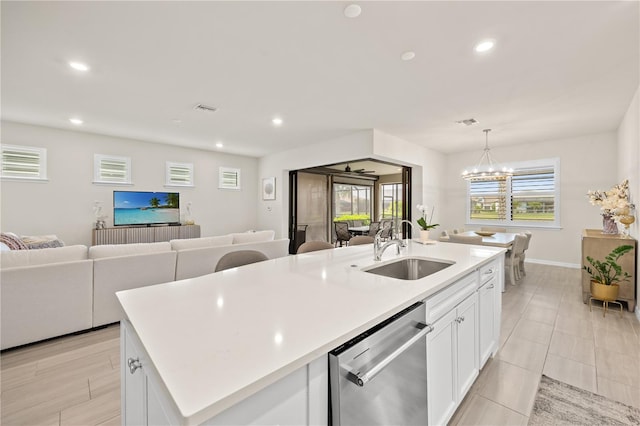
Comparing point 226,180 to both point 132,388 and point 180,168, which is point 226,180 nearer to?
point 180,168

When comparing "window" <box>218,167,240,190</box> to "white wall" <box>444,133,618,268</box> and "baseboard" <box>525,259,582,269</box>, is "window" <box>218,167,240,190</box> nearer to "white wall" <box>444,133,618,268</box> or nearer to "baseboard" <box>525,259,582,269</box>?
"white wall" <box>444,133,618,268</box>

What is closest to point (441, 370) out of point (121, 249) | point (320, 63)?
point (320, 63)

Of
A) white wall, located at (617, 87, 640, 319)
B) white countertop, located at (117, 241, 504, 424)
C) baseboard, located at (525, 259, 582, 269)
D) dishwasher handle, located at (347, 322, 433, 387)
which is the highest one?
white wall, located at (617, 87, 640, 319)

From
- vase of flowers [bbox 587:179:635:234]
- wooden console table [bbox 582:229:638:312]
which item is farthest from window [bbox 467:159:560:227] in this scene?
wooden console table [bbox 582:229:638:312]

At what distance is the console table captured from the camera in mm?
5312

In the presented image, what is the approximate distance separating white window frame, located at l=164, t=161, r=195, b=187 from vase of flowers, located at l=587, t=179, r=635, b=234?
24.8ft

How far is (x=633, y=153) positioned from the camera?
3.59m

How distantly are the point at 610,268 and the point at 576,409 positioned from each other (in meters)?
2.56

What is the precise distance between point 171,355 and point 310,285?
0.75 metres

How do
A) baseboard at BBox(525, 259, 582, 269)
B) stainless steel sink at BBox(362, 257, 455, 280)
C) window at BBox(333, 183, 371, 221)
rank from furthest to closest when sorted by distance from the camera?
1. window at BBox(333, 183, 371, 221)
2. baseboard at BBox(525, 259, 582, 269)
3. stainless steel sink at BBox(362, 257, 455, 280)

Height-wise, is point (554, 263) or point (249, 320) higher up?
point (249, 320)

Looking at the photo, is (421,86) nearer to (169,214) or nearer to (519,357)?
(519,357)

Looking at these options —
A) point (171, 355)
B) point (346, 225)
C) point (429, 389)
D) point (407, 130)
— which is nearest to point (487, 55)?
point (407, 130)

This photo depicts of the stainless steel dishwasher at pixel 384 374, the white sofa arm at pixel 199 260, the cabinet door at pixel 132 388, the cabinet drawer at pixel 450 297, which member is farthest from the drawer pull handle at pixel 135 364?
the white sofa arm at pixel 199 260
